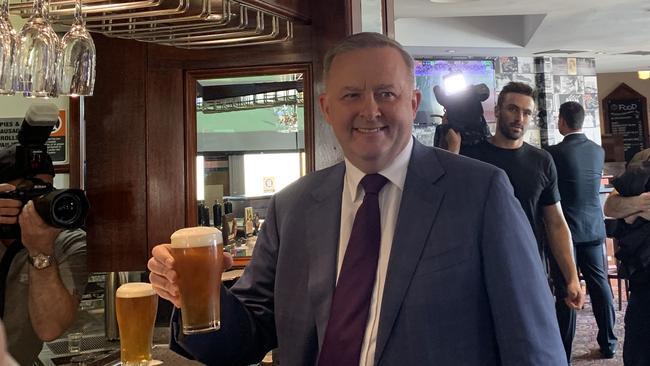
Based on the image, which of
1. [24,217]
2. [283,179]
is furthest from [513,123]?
[24,217]

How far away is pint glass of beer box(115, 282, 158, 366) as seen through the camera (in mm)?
1378

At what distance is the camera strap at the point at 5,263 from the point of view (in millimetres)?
1978

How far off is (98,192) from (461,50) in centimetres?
584

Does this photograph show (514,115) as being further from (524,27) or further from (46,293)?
(524,27)

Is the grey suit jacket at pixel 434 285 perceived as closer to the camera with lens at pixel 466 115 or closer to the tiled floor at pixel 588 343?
the camera with lens at pixel 466 115

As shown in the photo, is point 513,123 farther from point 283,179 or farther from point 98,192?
point 98,192

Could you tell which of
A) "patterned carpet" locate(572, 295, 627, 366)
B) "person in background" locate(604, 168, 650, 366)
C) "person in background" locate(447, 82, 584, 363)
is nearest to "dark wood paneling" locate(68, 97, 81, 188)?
"person in background" locate(447, 82, 584, 363)

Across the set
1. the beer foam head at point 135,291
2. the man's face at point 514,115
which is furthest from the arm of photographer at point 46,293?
the man's face at point 514,115

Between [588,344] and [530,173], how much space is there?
8.02 ft

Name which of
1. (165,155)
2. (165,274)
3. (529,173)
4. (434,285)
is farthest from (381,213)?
(529,173)

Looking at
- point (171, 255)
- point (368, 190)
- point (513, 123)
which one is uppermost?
point (513, 123)

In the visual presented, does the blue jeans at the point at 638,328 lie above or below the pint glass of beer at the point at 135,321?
below

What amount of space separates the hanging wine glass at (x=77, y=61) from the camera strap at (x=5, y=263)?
66 cm

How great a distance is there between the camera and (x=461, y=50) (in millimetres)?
7145
